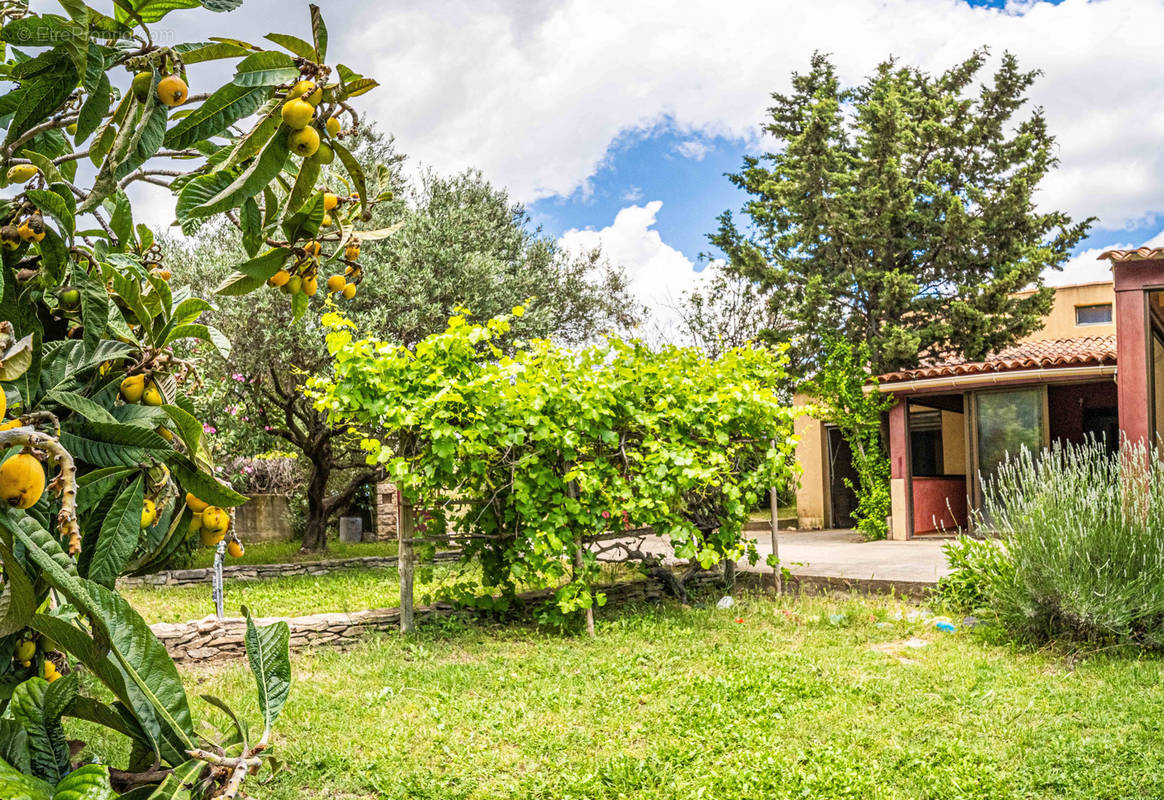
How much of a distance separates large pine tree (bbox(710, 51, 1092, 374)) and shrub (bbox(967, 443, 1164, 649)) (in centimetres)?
1029

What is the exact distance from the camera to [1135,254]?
7.08 meters

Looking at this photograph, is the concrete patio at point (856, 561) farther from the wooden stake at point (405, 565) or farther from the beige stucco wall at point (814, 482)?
the wooden stake at point (405, 565)

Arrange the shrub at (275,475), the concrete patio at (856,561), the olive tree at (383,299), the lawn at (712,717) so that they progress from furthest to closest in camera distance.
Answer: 1. the shrub at (275,475)
2. the olive tree at (383,299)
3. the concrete patio at (856,561)
4. the lawn at (712,717)

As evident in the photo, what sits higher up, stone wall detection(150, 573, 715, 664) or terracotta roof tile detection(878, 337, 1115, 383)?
terracotta roof tile detection(878, 337, 1115, 383)

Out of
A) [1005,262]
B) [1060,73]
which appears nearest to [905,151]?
[1005,262]

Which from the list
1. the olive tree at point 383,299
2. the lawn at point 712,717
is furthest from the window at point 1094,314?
the lawn at point 712,717

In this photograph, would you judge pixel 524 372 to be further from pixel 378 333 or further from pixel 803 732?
pixel 378 333

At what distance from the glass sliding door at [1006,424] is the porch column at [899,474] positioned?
3.93 ft

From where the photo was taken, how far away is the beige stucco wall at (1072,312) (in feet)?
66.4

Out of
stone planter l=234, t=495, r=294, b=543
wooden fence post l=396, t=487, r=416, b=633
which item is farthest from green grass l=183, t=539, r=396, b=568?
wooden fence post l=396, t=487, r=416, b=633

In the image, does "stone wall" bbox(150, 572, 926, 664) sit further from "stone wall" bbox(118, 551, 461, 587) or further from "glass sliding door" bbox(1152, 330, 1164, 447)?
"stone wall" bbox(118, 551, 461, 587)

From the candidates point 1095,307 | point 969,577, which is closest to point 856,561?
point 969,577

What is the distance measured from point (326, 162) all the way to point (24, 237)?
50cm

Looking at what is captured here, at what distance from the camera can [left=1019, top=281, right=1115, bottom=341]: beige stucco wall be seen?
66.4 ft
